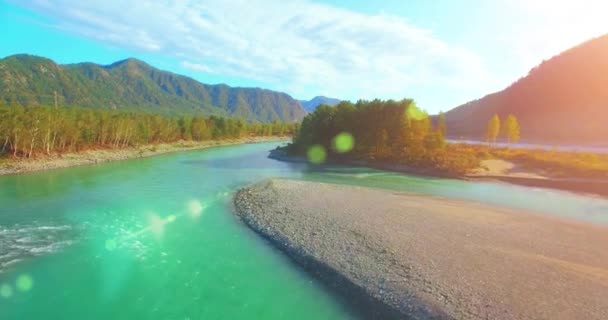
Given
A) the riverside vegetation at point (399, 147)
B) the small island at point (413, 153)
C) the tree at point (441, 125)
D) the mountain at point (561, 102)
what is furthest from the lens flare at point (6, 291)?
the mountain at point (561, 102)

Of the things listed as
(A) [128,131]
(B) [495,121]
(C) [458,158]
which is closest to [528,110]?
(B) [495,121]

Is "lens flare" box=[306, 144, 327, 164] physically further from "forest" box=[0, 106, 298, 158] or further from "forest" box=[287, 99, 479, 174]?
"forest" box=[0, 106, 298, 158]

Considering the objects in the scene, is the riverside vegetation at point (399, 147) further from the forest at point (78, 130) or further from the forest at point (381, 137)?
the forest at point (78, 130)

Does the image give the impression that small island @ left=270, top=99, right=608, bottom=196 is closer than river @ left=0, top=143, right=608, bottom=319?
No

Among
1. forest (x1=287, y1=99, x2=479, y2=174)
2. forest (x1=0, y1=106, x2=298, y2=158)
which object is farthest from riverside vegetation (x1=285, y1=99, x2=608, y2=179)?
forest (x1=0, y1=106, x2=298, y2=158)

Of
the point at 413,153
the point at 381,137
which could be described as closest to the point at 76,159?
the point at 381,137

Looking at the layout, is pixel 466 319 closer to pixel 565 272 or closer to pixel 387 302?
pixel 387 302
